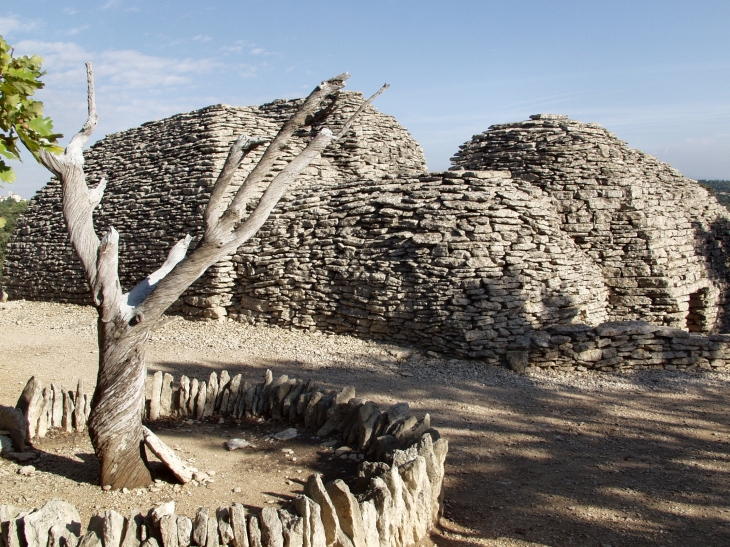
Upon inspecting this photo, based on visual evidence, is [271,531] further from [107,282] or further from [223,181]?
[223,181]

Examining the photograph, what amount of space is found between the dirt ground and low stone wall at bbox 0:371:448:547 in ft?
1.02

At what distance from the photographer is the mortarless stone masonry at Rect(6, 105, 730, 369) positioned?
8891 mm

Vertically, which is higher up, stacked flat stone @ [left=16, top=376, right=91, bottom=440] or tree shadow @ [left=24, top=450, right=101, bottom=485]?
stacked flat stone @ [left=16, top=376, right=91, bottom=440]

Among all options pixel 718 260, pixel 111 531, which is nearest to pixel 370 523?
pixel 111 531

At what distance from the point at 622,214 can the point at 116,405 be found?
9.60 m

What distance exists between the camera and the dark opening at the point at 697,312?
→ 37.2ft

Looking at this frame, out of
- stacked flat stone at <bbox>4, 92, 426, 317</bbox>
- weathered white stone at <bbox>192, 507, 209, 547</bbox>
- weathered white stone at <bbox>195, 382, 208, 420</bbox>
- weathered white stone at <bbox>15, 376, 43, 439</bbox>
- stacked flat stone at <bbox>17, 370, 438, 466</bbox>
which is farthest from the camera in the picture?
stacked flat stone at <bbox>4, 92, 426, 317</bbox>

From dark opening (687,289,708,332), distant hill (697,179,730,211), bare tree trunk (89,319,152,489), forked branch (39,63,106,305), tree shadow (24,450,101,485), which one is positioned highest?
distant hill (697,179,730,211)

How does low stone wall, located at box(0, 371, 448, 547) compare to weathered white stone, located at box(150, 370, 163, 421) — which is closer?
low stone wall, located at box(0, 371, 448, 547)

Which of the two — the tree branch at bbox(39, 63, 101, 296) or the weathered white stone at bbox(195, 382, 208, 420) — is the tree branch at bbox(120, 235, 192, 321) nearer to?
the tree branch at bbox(39, 63, 101, 296)

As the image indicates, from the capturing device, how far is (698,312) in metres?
11.5

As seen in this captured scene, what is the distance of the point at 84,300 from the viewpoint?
13906mm

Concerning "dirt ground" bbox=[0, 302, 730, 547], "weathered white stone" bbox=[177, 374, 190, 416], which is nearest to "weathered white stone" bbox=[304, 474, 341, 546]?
"dirt ground" bbox=[0, 302, 730, 547]

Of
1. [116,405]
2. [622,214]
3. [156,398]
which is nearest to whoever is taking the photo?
[116,405]
